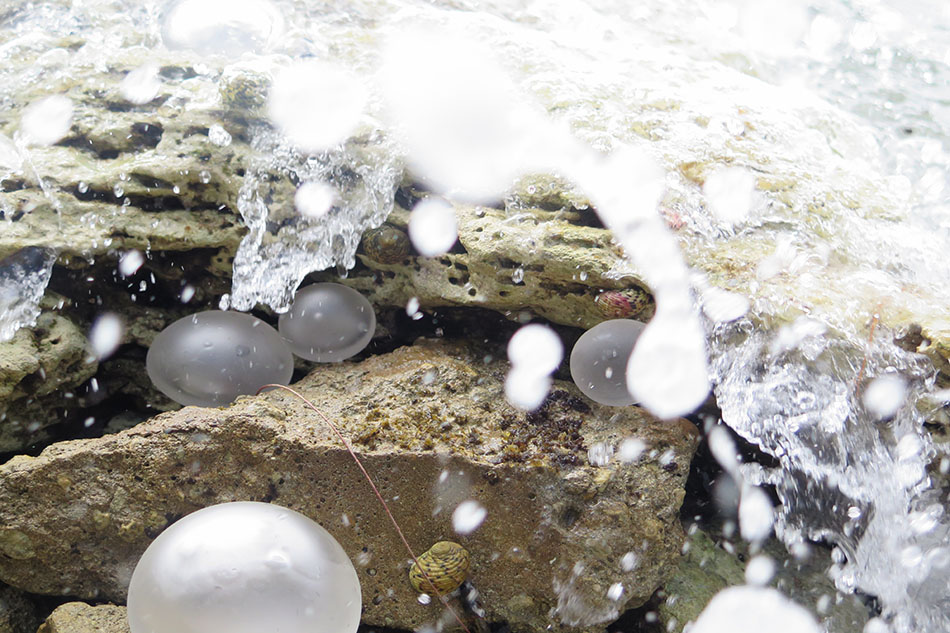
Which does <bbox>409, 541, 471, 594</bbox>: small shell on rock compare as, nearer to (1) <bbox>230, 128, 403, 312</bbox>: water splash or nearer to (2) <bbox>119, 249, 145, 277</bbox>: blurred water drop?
(1) <bbox>230, 128, 403, 312</bbox>: water splash

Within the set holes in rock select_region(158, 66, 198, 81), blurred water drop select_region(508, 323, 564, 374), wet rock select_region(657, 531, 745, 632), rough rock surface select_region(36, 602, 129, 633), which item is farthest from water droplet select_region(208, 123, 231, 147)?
wet rock select_region(657, 531, 745, 632)

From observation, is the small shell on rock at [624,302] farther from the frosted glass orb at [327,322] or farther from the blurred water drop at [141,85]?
the blurred water drop at [141,85]

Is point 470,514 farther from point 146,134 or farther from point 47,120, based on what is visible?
point 47,120

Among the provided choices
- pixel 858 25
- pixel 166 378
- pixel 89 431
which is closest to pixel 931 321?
pixel 166 378

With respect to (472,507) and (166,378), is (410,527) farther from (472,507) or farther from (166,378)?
(166,378)

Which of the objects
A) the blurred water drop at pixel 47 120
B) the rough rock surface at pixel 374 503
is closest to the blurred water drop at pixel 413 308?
the rough rock surface at pixel 374 503

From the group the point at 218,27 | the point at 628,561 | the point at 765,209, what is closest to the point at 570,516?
the point at 628,561
